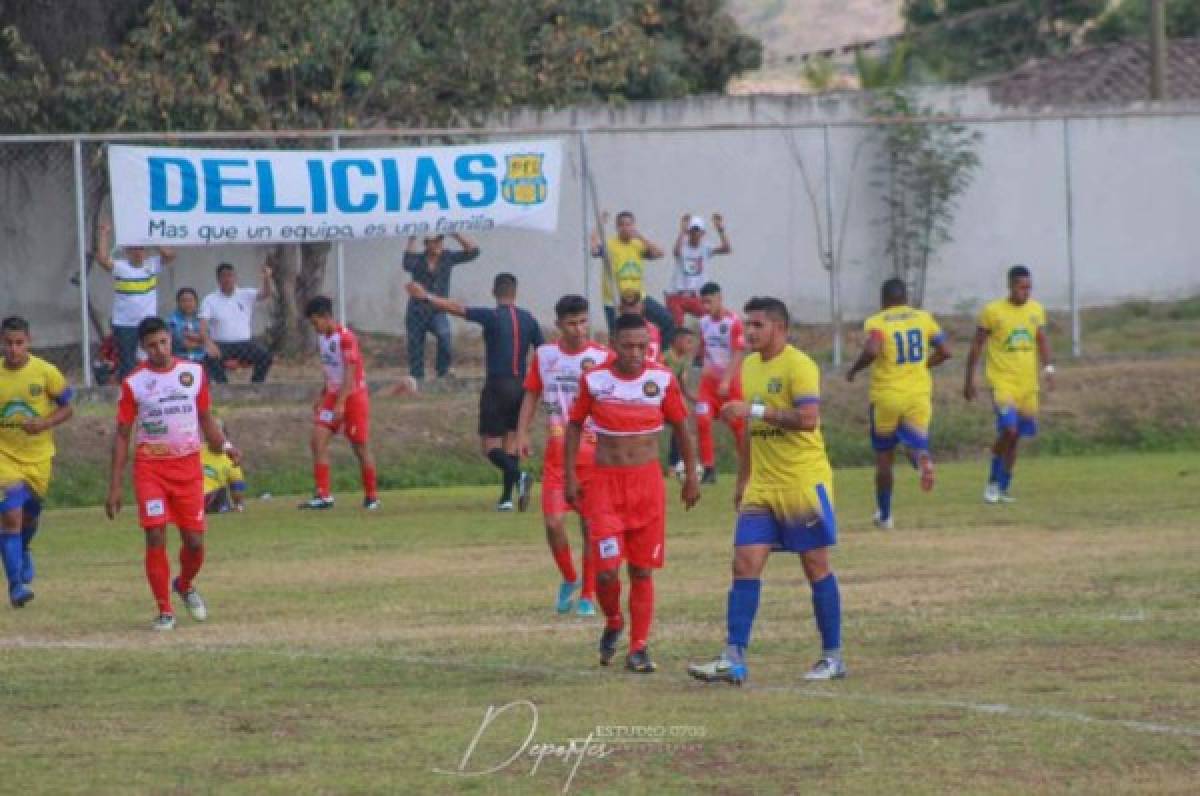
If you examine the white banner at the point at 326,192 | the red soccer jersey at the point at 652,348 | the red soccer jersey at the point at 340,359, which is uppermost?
the white banner at the point at 326,192

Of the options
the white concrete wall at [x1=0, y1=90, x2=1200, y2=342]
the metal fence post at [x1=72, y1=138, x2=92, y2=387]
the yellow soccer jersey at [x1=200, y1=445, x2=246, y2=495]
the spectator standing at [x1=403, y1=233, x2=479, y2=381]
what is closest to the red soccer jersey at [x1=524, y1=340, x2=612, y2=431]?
the yellow soccer jersey at [x1=200, y1=445, x2=246, y2=495]

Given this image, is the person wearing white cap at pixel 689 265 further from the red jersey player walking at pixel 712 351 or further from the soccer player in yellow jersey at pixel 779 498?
the soccer player in yellow jersey at pixel 779 498

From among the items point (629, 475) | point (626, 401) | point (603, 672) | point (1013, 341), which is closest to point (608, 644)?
point (603, 672)

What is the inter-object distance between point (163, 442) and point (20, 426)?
203cm

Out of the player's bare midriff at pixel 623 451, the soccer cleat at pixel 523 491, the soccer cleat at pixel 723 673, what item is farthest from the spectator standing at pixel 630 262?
the soccer cleat at pixel 723 673

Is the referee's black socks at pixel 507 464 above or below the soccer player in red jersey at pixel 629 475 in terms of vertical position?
below

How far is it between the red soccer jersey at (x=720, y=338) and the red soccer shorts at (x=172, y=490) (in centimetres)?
1017

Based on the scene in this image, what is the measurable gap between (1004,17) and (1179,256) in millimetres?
30237

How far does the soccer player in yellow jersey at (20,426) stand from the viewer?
55.8ft

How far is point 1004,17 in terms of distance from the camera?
62.5 meters

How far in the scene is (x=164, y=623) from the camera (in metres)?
15.5

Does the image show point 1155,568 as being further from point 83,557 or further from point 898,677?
point 83,557

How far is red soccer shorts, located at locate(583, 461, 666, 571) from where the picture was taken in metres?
13.0

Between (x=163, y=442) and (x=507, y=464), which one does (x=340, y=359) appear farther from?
(x=163, y=442)
